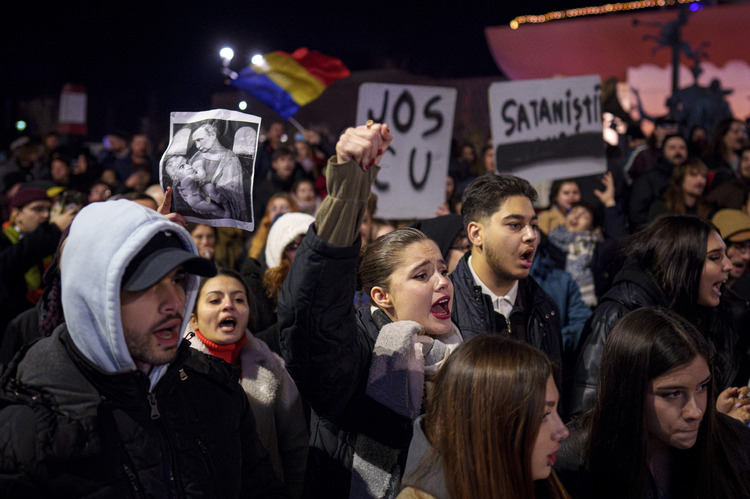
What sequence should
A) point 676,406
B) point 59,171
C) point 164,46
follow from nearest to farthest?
1. point 676,406
2. point 59,171
3. point 164,46

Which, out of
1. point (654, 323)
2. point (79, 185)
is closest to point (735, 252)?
point (654, 323)

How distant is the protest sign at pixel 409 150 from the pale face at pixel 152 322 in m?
3.97

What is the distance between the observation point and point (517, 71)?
28297 millimetres

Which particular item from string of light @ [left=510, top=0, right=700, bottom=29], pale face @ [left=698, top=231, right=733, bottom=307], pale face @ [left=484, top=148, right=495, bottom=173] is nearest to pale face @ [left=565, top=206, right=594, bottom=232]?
pale face @ [left=484, top=148, right=495, bottom=173]

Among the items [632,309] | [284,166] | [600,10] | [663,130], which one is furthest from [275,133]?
[600,10]

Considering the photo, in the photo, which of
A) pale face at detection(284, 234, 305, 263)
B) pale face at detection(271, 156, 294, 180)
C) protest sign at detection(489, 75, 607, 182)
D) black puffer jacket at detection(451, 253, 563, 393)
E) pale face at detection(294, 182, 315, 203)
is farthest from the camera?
pale face at detection(271, 156, 294, 180)

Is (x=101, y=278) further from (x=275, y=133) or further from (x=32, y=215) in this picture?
(x=275, y=133)

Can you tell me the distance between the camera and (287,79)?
25.2 feet

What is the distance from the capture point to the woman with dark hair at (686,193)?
7598 mm

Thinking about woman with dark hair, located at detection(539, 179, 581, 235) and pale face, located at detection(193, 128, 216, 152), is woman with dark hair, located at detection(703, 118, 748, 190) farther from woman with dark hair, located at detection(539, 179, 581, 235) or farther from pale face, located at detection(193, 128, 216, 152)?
pale face, located at detection(193, 128, 216, 152)

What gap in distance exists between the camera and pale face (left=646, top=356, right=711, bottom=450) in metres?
2.66

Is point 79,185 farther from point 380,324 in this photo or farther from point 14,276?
point 380,324

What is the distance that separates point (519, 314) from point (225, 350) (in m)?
1.48

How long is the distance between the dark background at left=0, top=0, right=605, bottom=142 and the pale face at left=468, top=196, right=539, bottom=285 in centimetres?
1974
